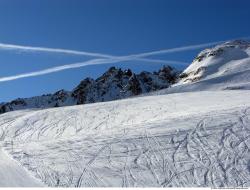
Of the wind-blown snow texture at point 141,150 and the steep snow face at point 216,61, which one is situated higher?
the steep snow face at point 216,61

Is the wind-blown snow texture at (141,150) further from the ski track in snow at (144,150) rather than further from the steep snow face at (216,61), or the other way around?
the steep snow face at (216,61)

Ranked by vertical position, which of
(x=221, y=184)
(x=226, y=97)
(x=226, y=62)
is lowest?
(x=221, y=184)

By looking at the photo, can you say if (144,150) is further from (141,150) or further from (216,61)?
(216,61)

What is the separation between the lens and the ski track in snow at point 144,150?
17500mm

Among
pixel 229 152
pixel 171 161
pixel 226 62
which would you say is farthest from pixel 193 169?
pixel 226 62

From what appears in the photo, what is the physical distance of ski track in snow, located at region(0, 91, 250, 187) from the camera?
1750 cm

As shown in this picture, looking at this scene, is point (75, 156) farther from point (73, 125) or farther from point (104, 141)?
point (73, 125)

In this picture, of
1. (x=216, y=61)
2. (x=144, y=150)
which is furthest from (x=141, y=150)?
(x=216, y=61)

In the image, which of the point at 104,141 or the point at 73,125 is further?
the point at 73,125

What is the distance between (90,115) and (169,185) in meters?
18.3

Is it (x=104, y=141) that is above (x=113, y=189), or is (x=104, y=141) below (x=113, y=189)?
above

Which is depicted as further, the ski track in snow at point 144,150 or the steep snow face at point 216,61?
the steep snow face at point 216,61

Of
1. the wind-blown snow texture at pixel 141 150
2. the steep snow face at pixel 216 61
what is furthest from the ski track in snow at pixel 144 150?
the steep snow face at pixel 216 61

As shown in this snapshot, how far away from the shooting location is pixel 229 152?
20.0 m
